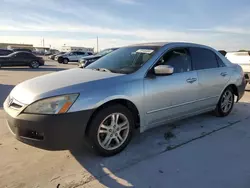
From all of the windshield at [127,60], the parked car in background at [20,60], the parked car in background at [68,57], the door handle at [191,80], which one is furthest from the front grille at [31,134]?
the parked car in background at [68,57]

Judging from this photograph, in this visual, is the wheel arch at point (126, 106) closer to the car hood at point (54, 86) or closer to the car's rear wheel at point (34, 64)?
the car hood at point (54, 86)

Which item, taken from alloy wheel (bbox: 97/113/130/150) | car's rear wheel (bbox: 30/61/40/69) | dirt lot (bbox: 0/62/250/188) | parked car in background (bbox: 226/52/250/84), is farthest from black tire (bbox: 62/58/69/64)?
alloy wheel (bbox: 97/113/130/150)

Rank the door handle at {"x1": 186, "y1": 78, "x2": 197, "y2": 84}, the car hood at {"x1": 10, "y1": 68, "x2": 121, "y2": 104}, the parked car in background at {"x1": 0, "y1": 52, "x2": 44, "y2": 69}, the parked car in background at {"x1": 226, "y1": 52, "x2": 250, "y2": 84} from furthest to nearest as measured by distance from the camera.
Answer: the parked car in background at {"x1": 0, "y1": 52, "x2": 44, "y2": 69} < the parked car in background at {"x1": 226, "y1": 52, "x2": 250, "y2": 84} < the door handle at {"x1": 186, "y1": 78, "x2": 197, "y2": 84} < the car hood at {"x1": 10, "y1": 68, "x2": 121, "y2": 104}

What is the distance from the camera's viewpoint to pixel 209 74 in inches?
187

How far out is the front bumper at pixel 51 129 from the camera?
2.84 meters

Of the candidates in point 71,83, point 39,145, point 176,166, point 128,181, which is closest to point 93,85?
point 71,83

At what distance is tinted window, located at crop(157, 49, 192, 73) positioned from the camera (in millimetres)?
4048

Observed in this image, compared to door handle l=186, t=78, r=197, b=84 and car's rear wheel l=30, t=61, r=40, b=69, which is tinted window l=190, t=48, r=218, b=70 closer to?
door handle l=186, t=78, r=197, b=84

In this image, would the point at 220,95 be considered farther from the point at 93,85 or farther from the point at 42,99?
the point at 42,99

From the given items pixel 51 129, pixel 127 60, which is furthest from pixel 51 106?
pixel 127 60

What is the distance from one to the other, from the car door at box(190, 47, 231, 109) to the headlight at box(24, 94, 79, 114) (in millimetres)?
2579

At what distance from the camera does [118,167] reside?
10.2 feet

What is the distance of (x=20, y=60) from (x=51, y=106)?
18.1 meters

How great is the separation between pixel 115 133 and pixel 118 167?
49cm
